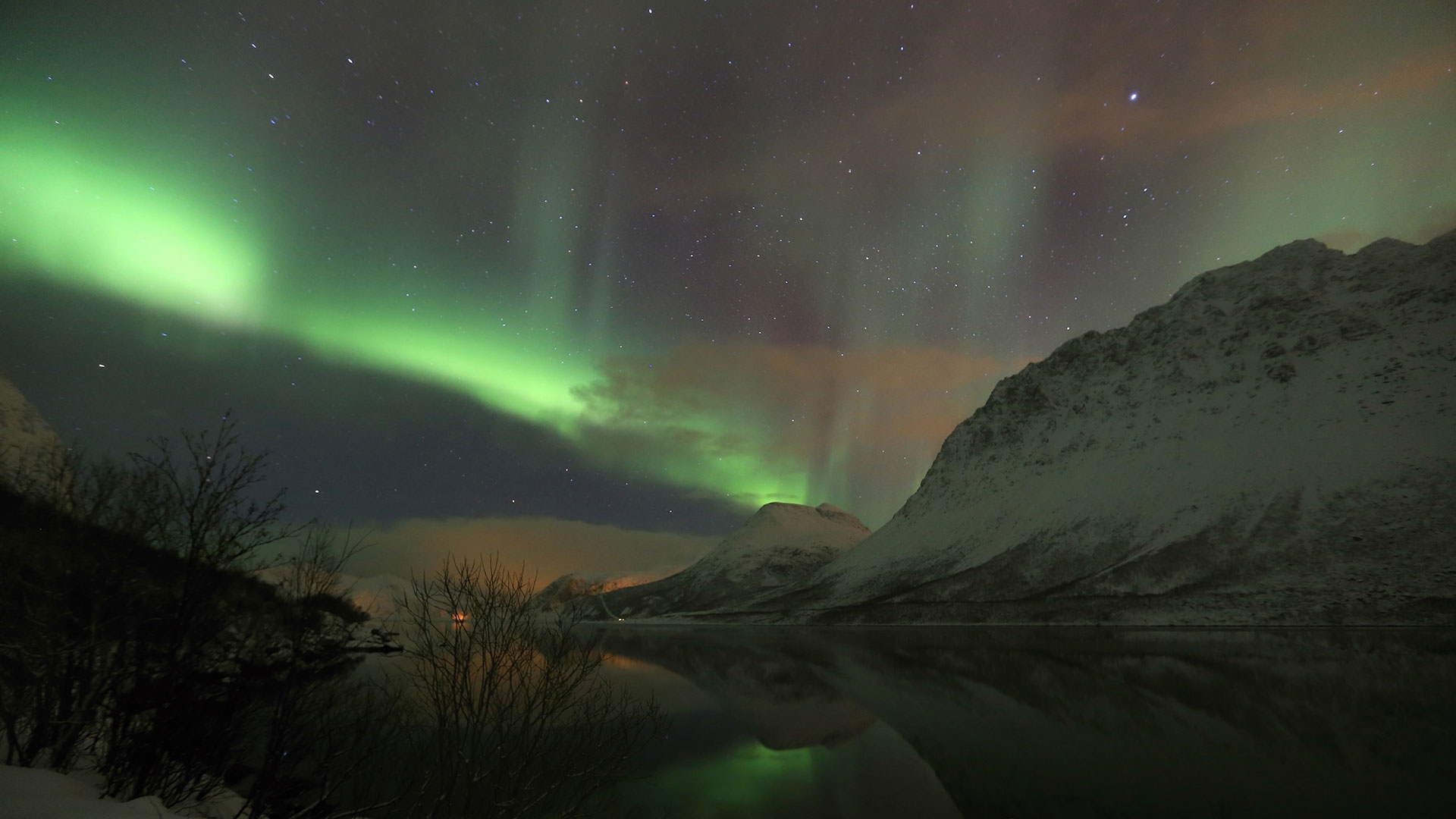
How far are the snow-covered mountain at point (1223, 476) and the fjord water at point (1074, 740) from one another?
60604mm

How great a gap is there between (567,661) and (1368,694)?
34.0 m

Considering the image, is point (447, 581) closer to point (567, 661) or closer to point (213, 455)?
point (567, 661)

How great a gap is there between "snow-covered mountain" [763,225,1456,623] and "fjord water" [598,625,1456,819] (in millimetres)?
60604

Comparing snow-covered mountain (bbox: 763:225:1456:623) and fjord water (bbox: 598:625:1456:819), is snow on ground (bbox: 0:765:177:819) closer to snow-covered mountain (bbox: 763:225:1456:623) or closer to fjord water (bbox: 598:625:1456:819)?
fjord water (bbox: 598:625:1456:819)

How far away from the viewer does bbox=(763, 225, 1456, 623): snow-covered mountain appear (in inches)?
3529

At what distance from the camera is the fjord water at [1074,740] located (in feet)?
49.5

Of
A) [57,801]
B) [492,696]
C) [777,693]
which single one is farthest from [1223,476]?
[57,801]

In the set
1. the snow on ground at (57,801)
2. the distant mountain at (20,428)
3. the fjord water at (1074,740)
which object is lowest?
the fjord water at (1074,740)

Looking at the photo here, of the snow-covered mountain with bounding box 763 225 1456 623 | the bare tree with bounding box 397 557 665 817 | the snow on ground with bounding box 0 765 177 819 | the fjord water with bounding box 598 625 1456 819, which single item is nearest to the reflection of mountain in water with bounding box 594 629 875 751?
the fjord water with bounding box 598 625 1456 819

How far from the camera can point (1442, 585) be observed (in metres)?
76.0

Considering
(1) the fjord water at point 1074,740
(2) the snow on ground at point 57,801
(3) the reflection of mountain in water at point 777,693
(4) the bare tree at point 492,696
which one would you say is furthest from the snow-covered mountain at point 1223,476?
(2) the snow on ground at point 57,801

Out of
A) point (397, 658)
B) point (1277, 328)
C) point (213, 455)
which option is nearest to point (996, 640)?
point (397, 658)

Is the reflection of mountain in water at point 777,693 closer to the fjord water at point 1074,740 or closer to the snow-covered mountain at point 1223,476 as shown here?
the fjord water at point 1074,740

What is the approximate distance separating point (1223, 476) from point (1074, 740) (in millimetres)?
131397
